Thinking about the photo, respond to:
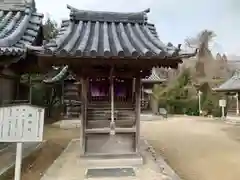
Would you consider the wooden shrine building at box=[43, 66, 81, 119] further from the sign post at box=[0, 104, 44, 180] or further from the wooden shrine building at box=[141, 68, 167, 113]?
the sign post at box=[0, 104, 44, 180]

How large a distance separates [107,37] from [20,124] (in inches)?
161

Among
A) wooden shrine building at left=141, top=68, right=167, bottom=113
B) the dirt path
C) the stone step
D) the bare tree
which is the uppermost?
the bare tree

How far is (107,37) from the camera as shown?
8070 millimetres

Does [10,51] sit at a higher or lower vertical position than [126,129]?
higher

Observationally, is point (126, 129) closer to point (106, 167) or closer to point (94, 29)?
point (106, 167)

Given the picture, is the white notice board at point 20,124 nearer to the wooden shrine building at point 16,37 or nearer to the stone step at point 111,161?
the wooden shrine building at point 16,37

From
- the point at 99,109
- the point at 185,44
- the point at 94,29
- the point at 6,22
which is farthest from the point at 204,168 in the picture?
the point at 185,44

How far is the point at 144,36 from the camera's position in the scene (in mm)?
8562

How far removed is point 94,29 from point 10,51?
3051 mm

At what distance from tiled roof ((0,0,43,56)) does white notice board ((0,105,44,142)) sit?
2.12m

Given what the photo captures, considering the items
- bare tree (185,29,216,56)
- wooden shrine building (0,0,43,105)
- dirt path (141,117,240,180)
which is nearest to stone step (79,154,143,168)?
dirt path (141,117,240,180)

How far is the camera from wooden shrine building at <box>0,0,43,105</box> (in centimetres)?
755

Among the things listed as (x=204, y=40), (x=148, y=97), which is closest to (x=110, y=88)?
(x=148, y=97)

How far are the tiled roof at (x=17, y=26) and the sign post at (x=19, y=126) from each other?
83.9 inches
